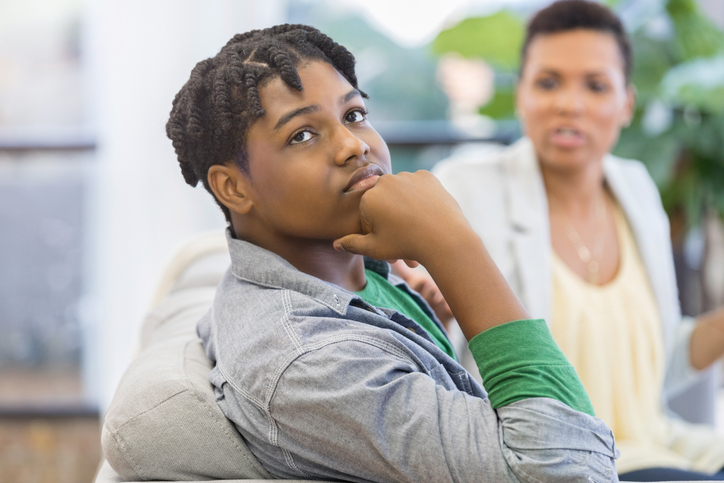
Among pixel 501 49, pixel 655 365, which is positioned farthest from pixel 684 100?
pixel 655 365

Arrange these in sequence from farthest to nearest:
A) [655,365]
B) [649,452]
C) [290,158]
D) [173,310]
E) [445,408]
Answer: [655,365] < [649,452] < [173,310] < [290,158] < [445,408]

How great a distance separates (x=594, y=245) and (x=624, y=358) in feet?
1.00

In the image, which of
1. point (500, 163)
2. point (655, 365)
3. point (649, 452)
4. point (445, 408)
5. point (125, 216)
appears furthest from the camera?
point (125, 216)

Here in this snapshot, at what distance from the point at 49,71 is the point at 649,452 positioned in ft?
9.24

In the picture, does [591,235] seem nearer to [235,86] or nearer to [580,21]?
[580,21]

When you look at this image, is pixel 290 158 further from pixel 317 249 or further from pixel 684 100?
pixel 684 100

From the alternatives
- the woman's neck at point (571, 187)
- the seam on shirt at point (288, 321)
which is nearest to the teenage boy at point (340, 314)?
the seam on shirt at point (288, 321)

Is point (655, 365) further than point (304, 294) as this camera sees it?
Yes

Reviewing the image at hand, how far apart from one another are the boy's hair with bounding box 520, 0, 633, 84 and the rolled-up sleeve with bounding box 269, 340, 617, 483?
1.29 meters

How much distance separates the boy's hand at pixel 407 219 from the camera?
2.63ft

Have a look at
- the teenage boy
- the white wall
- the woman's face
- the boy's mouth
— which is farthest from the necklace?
the white wall

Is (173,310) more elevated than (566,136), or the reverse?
(566,136)

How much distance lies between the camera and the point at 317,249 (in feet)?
3.07

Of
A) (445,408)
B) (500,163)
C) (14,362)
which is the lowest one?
(14,362)
